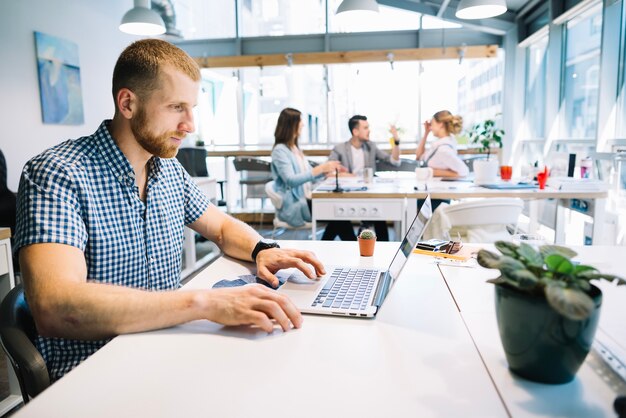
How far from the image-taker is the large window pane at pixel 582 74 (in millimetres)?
4406

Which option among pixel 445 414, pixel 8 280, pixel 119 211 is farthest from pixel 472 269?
pixel 8 280

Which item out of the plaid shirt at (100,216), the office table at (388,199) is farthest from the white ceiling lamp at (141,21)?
the plaid shirt at (100,216)

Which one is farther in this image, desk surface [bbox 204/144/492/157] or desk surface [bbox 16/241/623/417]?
desk surface [bbox 204/144/492/157]

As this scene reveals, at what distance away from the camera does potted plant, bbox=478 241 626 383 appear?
618mm

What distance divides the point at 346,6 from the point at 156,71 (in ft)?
10.9

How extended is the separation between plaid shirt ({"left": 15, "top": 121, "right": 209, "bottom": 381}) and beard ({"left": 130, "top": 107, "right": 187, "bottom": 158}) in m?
0.06

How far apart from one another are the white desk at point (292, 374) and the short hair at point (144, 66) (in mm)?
643

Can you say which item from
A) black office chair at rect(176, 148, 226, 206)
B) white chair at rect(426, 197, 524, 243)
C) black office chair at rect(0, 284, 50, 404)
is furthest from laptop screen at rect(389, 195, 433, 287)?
black office chair at rect(176, 148, 226, 206)

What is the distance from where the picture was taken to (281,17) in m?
7.50

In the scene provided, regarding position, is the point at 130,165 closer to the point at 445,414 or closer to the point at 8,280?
the point at 445,414

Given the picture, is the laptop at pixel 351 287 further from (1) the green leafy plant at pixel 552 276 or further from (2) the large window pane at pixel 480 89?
(2) the large window pane at pixel 480 89

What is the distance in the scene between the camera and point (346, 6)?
4137 mm

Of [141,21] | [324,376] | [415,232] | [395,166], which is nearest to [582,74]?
[395,166]

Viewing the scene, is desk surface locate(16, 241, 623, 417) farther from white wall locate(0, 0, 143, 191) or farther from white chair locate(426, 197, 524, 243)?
white wall locate(0, 0, 143, 191)
